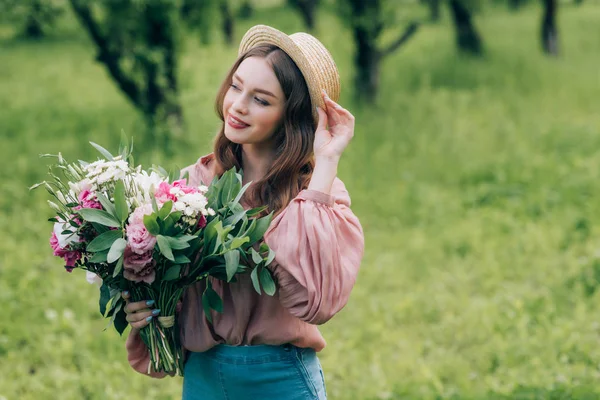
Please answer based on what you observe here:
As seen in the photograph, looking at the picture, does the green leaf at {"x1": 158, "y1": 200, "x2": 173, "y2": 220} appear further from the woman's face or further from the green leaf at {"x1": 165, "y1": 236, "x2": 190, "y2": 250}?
the woman's face

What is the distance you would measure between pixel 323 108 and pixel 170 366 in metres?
0.98

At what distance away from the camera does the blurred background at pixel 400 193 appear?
4785mm

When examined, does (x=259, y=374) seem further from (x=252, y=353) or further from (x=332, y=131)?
(x=332, y=131)

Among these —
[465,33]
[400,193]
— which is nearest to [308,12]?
[465,33]

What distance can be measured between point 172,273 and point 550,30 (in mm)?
14936

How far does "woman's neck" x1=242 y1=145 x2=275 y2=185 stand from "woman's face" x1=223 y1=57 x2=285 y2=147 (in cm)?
12

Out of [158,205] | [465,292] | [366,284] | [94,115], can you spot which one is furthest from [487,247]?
[94,115]

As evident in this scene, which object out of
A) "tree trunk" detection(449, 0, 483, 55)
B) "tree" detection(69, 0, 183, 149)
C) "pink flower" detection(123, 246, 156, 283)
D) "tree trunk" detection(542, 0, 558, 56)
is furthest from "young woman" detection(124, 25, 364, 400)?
"tree trunk" detection(542, 0, 558, 56)

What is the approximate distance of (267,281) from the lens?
2227 mm

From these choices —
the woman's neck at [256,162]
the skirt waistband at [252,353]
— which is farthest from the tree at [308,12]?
the skirt waistband at [252,353]

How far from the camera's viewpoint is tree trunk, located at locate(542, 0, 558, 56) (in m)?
15.5

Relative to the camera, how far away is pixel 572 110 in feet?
36.6

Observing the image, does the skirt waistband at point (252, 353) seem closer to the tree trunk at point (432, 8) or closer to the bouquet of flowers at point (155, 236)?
the bouquet of flowers at point (155, 236)

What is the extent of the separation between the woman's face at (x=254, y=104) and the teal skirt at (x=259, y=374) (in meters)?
0.71
